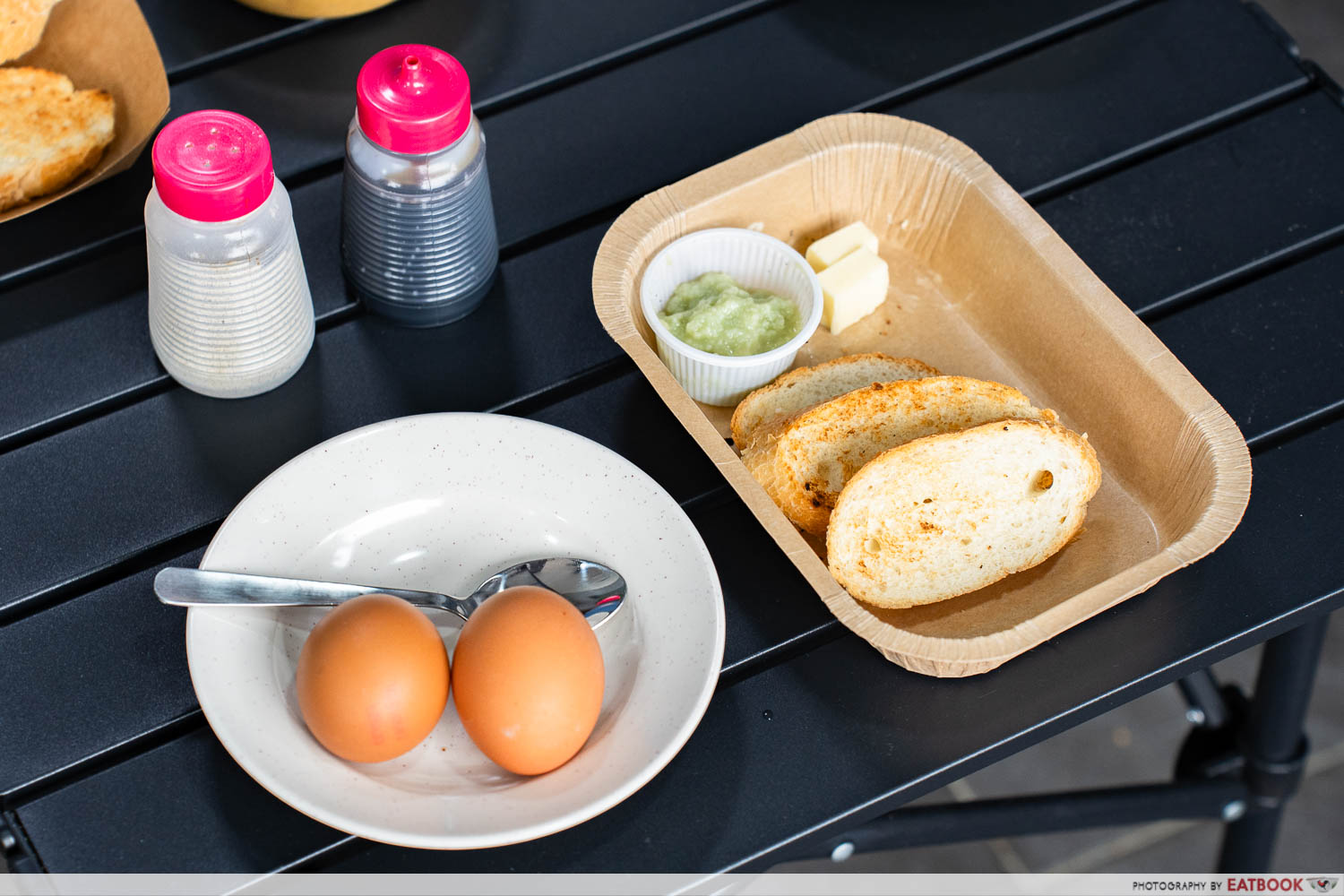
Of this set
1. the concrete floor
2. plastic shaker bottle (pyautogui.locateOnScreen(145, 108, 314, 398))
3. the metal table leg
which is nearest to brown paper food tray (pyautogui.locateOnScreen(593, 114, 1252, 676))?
plastic shaker bottle (pyautogui.locateOnScreen(145, 108, 314, 398))

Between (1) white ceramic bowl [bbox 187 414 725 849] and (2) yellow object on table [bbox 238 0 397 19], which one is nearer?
(1) white ceramic bowl [bbox 187 414 725 849]

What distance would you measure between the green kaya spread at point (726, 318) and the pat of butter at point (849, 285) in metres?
0.04

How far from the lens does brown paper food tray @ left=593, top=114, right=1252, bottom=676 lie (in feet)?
3.19

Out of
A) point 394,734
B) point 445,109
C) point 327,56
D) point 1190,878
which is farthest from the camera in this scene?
point 1190,878

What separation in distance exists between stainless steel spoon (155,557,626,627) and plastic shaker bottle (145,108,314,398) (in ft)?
0.69

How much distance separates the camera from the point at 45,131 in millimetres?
1161

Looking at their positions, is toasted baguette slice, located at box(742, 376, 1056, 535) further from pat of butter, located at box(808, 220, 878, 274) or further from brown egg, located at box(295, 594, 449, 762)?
brown egg, located at box(295, 594, 449, 762)

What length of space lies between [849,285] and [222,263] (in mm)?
539

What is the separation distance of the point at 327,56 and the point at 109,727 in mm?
728

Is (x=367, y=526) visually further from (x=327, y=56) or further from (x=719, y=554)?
(x=327, y=56)


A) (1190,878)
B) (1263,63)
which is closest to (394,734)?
(1263,63)

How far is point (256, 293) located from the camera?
1.01m

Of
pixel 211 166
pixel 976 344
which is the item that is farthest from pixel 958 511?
pixel 211 166

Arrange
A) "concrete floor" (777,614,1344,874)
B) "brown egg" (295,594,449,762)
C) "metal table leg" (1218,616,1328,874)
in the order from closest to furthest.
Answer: "brown egg" (295,594,449,762), "metal table leg" (1218,616,1328,874), "concrete floor" (777,614,1344,874)
